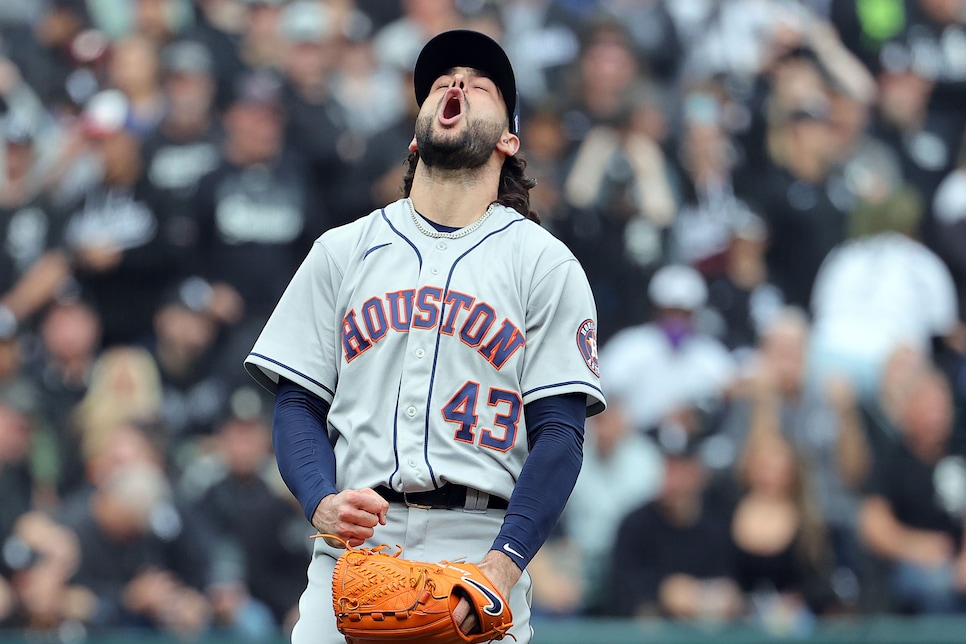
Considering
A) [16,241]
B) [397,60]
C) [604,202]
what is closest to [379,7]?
[397,60]

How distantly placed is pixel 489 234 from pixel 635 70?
16.2ft

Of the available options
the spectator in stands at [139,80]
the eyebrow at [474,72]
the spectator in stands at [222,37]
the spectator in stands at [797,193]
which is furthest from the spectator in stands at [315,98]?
the eyebrow at [474,72]

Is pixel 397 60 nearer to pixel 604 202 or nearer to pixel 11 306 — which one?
pixel 604 202

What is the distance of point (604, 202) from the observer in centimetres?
693

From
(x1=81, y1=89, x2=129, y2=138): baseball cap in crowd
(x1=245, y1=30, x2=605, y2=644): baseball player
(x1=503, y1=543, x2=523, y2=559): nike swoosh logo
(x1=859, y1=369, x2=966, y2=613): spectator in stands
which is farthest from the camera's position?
(x1=81, y1=89, x2=129, y2=138): baseball cap in crowd

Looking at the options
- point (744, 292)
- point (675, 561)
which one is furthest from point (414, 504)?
point (744, 292)

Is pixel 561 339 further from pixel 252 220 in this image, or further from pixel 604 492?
pixel 252 220

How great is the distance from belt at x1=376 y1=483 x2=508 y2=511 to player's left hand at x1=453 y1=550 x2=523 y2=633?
6.1 inches

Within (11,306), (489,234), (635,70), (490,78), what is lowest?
(489,234)

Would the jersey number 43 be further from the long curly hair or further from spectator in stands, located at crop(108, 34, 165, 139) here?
spectator in stands, located at crop(108, 34, 165, 139)

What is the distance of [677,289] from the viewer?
662cm

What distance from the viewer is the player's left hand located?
2.25 metres

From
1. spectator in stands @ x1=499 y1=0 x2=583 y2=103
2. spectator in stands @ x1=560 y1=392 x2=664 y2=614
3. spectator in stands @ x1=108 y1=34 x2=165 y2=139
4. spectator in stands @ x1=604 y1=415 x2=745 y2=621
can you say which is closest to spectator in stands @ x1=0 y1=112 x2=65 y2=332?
spectator in stands @ x1=108 y1=34 x2=165 y2=139

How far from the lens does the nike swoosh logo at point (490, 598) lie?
226 cm
